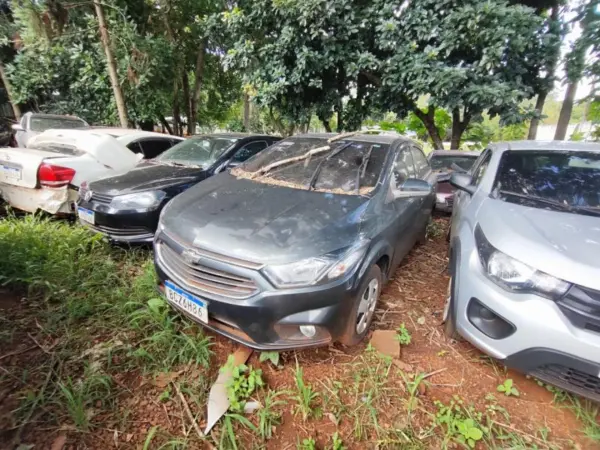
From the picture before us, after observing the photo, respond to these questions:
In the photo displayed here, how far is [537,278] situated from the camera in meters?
1.65

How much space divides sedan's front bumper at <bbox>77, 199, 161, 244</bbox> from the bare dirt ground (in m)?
1.04

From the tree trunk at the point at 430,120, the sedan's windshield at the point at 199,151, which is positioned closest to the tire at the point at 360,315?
the sedan's windshield at the point at 199,151

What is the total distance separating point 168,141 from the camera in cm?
536

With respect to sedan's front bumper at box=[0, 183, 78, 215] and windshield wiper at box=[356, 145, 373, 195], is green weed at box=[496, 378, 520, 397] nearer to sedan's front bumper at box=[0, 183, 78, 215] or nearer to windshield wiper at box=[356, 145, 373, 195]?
windshield wiper at box=[356, 145, 373, 195]

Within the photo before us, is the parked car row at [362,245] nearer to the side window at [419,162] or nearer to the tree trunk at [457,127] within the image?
the side window at [419,162]

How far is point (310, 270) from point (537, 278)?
124 cm

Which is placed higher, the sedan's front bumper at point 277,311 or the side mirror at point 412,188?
the side mirror at point 412,188

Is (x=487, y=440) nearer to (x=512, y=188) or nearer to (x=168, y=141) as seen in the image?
(x=512, y=188)

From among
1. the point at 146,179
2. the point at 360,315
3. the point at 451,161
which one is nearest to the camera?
the point at 360,315

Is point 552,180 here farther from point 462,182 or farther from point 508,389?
point 508,389

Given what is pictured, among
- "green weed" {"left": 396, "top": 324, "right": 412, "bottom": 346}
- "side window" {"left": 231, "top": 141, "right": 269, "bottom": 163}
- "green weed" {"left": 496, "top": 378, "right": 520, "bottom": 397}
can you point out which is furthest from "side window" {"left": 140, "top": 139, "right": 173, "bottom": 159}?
"green weed" {"left": 496, "top": 378, "right": 520, "bottom": 397}

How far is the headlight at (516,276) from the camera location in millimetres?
1602

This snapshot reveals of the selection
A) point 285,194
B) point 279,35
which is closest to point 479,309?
point 285,194

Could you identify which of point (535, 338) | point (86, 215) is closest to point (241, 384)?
point (535, 338)
